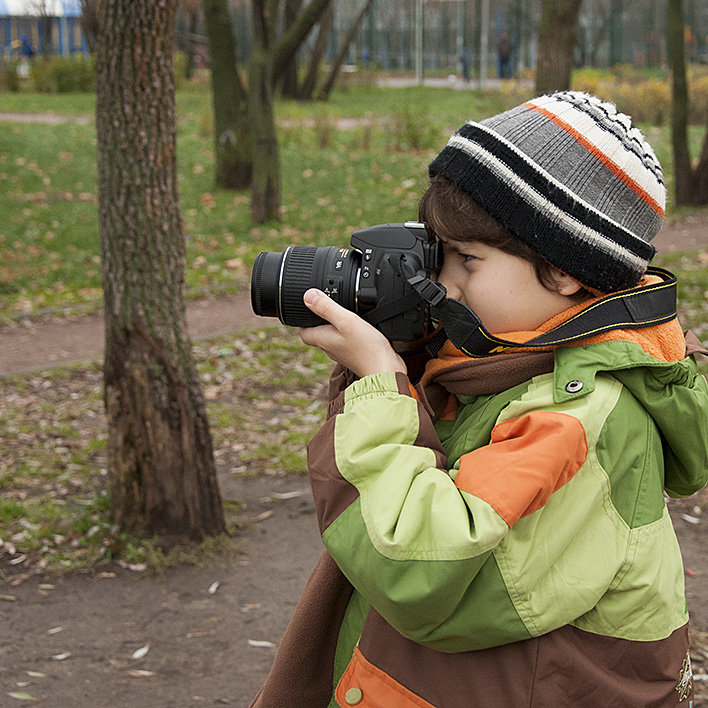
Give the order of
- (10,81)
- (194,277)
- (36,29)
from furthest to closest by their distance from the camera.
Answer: (36,29)
(10,81)
(194,277)

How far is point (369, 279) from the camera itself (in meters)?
1.62

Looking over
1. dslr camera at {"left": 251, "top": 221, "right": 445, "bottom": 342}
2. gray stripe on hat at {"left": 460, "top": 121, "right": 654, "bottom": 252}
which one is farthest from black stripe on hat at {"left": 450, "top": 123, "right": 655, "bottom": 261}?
dslr camera at {"left": 251, "top": 221, "right": 445, "bottom": 342}

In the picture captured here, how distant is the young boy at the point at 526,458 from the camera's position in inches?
51.9

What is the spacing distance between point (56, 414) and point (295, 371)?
1.64 metres

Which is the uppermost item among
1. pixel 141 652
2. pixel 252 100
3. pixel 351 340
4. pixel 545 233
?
pixel 252 100

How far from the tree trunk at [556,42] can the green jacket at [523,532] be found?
8357 mm

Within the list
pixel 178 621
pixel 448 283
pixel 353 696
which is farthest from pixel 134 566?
pixel 448 283

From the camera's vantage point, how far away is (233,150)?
11.9m

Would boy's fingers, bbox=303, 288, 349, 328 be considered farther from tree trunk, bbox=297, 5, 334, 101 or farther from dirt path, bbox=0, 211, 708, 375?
tree trunk, bbox=297, 5, 334, 101

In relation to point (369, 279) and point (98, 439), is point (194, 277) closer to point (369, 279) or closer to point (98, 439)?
point (98, 439)

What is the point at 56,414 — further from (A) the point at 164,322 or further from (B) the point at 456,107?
(B) the point at 456,107

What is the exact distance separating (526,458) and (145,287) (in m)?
2.63

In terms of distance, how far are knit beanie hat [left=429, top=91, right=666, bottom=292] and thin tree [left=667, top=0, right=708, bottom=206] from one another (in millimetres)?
10648

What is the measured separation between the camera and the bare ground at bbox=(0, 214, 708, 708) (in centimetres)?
311
